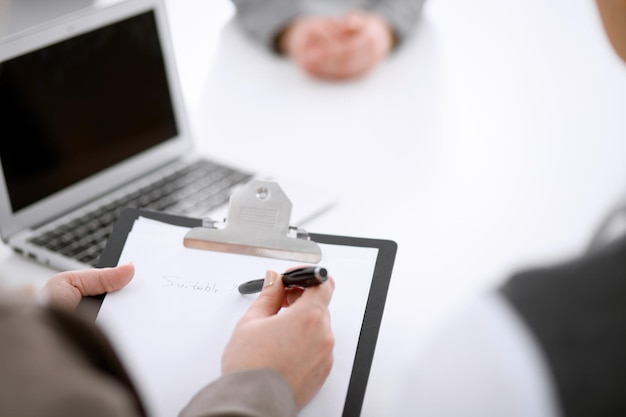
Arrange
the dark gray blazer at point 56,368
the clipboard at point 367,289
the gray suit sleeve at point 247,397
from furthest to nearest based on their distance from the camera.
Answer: the clipboard at point 367,289, the gray suit sleeve at point 247,397, the dark gray blazer at point 56,368

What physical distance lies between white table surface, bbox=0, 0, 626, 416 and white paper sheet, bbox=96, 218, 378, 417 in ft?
0.13

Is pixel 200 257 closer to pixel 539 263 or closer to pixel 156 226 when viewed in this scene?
pixel 156 226

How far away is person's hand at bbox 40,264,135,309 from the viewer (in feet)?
2.56

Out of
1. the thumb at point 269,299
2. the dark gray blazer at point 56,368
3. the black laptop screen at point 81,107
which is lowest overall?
the thumb at point 269,299

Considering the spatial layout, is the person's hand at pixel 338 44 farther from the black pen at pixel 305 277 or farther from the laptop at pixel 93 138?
the black pen at pixel 305 277

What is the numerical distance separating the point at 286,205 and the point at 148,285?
16cm

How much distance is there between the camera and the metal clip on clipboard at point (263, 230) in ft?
2.73

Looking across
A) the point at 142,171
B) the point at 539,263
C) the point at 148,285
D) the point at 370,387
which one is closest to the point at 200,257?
the point at 148,285

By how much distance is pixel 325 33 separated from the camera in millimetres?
1519

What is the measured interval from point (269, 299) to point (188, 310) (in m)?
0.10

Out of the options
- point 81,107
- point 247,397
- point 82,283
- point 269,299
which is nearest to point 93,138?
point 81,107

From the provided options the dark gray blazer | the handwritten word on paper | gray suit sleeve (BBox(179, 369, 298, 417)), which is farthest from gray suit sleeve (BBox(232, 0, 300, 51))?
the dark gray blazer

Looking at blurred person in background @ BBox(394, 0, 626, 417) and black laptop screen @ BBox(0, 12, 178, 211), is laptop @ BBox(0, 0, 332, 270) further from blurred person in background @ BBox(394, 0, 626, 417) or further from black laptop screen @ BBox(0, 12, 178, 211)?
blurred person in background @ BBox(394, 0, 626, 417)

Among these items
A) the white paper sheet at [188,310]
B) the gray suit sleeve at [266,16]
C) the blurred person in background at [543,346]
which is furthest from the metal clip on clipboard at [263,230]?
the gray suit sleeve at [266,16]
